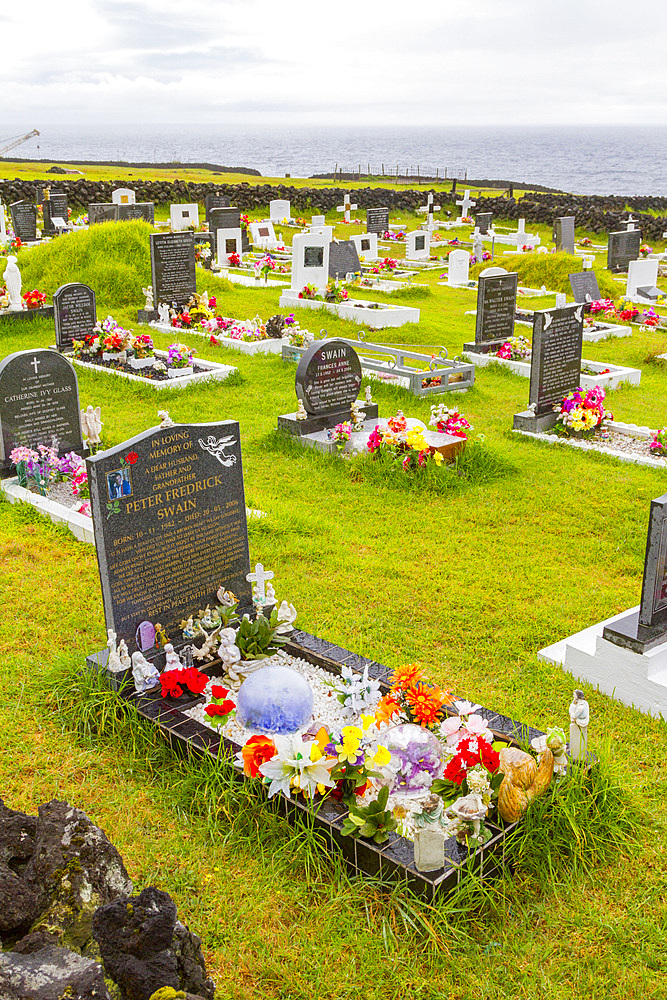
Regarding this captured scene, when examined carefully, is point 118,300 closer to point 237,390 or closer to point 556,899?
point 237,390

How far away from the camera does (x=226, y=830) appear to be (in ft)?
13.8

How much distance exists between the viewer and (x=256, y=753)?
418 cm

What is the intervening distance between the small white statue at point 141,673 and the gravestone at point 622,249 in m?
23.3

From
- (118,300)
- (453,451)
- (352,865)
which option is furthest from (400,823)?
(118,300)

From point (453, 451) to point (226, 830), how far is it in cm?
574

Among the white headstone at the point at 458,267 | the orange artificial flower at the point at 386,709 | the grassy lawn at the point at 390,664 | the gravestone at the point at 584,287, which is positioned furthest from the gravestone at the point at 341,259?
the orange artificial flower at the point at 386,709

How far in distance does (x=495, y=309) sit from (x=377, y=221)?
701 inches

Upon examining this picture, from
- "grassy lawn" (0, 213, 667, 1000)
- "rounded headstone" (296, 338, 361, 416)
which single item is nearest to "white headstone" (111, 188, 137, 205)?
"grassy lawn" (0, 213, 667, 1000)

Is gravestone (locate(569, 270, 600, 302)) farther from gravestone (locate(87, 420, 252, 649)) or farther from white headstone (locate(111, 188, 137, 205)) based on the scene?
white headstone (locate(111, 188, 137, 205))

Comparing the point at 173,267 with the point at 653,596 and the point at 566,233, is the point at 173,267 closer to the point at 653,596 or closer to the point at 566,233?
the point at 653,596

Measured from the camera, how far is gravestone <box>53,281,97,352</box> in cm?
1388

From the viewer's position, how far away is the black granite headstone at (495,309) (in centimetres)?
1465

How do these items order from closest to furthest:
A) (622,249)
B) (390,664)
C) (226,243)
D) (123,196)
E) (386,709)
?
(386,709), (390,664), (226,243), (622,249), (123,196)

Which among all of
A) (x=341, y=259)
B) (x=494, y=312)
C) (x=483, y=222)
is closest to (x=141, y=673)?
(x=494, y=312)
